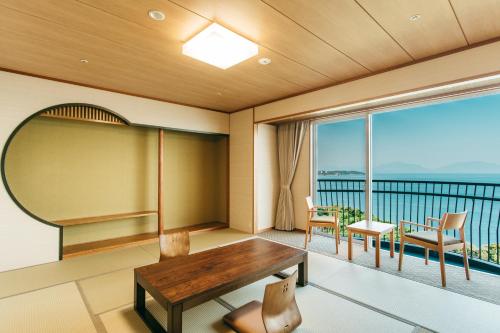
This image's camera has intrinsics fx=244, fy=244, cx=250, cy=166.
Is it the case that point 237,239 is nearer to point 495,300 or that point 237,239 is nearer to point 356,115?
point 356,115

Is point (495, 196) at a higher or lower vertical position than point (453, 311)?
higher

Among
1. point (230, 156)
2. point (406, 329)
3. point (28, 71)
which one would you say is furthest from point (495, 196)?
point (28, 71)

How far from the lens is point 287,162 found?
5082 millimetres

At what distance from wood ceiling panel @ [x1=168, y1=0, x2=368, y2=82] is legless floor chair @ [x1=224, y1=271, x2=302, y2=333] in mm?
2024

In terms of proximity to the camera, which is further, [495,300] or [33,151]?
[33,151]

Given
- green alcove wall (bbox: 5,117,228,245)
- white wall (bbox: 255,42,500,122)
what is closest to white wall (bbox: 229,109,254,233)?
green alcove wall (bbox: 5,117,228,245)

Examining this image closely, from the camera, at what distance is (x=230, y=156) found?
538 centimetres

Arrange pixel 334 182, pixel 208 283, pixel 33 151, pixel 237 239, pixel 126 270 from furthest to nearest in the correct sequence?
pixel 334 182 → pixel 237 239 → pixel 33 151 → pixel 126 270 → pixel 208 283

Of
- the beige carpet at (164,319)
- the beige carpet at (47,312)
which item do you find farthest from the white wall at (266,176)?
the beige carpet at (47,312)

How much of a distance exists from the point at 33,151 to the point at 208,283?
350 centimetres

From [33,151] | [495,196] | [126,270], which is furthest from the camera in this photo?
[33,151]

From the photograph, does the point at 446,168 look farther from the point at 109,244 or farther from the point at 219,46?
the point at 109,244

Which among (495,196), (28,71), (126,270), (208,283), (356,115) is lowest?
(126,270)

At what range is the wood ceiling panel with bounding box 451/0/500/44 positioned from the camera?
188cm
